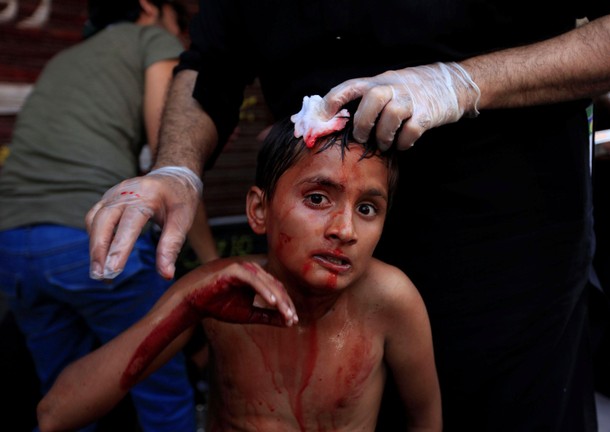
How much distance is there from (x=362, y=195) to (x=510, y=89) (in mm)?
537

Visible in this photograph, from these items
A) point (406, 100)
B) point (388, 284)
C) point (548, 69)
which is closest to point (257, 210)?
point (388, 284)

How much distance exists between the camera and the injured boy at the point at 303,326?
1361mm

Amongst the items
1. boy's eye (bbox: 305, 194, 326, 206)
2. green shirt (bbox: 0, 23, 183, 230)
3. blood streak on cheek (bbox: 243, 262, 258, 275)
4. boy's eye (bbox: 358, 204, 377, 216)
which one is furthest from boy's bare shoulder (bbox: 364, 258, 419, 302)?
green shirt (bbox: 0, 23, 183, 230)

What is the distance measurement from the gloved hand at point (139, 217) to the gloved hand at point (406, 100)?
524 millimetres

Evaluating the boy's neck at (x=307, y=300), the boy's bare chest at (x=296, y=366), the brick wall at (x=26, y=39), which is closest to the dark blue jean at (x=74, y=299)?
the boy's bare chest at (x=296, y=366)

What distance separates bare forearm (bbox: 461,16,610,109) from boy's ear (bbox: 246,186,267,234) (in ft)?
2.31

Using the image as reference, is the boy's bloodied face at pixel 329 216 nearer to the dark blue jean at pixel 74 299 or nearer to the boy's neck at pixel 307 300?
the boy's neck at pixel 307 300

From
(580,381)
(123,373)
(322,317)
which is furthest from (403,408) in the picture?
(123,373)

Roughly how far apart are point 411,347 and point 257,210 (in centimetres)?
64

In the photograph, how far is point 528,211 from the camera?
5.39 feet

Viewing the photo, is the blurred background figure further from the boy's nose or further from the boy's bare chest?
the boy's nose

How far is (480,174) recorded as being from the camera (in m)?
1.62

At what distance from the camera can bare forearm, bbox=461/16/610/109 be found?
144 cm

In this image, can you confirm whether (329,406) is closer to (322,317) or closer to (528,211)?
(322,317)
